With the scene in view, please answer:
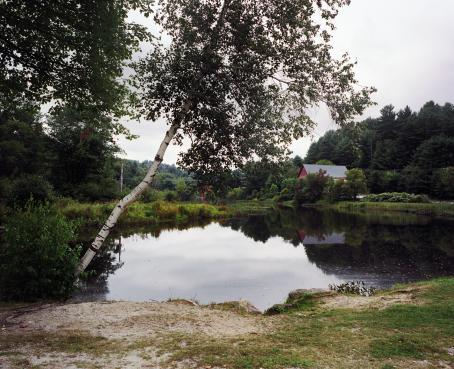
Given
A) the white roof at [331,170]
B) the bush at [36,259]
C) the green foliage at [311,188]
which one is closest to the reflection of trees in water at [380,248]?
the bush at [36,259]

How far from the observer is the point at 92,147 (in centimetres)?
3108

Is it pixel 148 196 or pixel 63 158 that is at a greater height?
pixel 63 158

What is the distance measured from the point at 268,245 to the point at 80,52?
1568cm

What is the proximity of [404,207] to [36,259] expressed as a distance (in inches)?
1948

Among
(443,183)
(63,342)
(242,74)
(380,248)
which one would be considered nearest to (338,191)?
(443,183)

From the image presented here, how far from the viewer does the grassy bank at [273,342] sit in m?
4.63

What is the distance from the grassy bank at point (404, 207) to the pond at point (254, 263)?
59.4ft

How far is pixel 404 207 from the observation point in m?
47.5

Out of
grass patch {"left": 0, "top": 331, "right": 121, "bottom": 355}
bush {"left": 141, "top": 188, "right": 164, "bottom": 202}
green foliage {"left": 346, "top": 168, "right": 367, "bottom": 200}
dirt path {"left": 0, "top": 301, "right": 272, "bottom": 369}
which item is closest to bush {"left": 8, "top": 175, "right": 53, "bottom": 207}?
dirt path {"left": 0, "top": 301, "right": 272, "bottom": 369}

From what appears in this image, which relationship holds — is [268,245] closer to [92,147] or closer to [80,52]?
[80,52]

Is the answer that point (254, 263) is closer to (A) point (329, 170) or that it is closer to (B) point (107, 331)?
(B) point (107, 331)

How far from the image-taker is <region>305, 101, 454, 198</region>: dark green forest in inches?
2239

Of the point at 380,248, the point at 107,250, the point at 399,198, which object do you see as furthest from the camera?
the point at 399,198

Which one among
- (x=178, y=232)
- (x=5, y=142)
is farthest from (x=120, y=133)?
(x=5, y=142)
